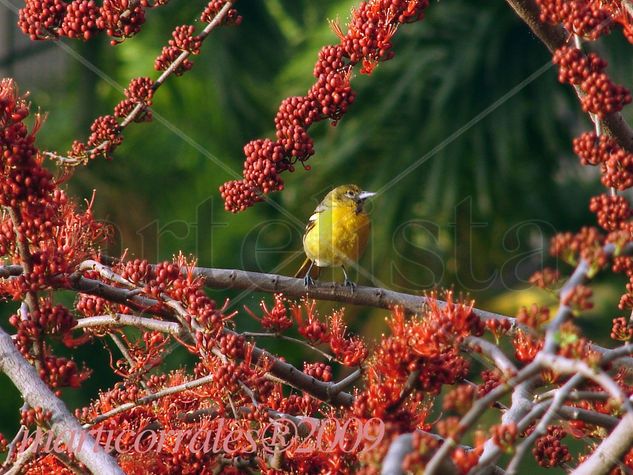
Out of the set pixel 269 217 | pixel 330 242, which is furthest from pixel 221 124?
pixel 330 242

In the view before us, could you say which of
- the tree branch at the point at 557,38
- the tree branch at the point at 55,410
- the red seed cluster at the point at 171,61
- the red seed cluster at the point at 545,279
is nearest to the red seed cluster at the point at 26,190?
the tree branch at the point at 55,410

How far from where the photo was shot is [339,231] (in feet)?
20.7

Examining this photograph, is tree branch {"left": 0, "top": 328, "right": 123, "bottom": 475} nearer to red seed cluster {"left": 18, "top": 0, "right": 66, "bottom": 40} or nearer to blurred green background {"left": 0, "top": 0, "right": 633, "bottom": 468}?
red seed cluster {"left": 18, "top": 0, "right": 66, "bottom": 40}

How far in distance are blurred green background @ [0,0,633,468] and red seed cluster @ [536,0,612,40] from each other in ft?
19.6

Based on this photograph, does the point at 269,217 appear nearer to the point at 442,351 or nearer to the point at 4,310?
the point at 4,310

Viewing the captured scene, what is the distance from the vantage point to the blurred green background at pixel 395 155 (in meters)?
9.19

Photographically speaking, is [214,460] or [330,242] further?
[330,242]

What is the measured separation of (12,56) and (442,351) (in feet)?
37.0

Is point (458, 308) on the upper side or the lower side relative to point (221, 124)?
lower

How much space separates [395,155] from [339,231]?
3.03 m

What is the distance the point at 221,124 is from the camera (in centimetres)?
1225

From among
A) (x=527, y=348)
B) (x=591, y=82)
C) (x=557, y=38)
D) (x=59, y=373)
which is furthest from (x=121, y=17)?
(x=527, y=348)

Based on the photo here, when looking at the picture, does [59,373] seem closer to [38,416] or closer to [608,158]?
[38,416]

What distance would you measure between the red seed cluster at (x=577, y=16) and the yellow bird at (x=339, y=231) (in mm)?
3421
